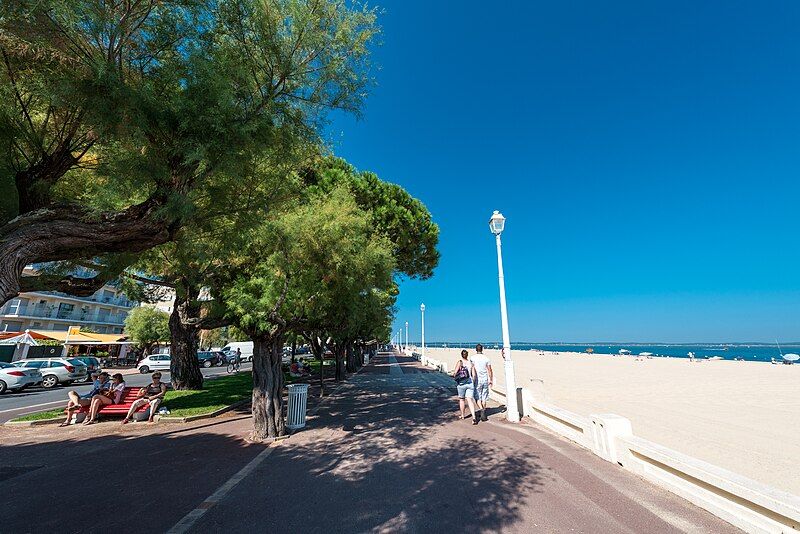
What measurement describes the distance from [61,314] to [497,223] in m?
64.3

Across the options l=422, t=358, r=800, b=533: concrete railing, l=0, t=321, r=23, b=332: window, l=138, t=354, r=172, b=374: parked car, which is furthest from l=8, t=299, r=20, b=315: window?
l=422, t=358, r=800, b=533: concrete railing

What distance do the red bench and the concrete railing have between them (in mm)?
11347

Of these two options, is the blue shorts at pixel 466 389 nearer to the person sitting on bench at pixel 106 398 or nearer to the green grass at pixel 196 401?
the green grass at pixel 196 401

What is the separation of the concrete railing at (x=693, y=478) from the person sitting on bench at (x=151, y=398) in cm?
1069

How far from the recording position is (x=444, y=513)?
434cm

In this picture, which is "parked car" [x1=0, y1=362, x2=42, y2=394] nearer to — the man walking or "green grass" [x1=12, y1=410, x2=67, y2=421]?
"green grass" [x1=12, y1=410, x2=67, y2=421]

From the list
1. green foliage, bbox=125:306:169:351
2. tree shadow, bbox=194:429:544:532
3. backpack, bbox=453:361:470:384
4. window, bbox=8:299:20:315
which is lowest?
tree shadow, bbox=194:429:544:532

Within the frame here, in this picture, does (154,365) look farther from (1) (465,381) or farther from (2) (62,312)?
(2) (62,312)

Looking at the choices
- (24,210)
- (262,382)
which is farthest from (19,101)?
(262,382)

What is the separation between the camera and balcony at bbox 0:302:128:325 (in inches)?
1730

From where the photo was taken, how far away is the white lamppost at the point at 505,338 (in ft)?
31.7

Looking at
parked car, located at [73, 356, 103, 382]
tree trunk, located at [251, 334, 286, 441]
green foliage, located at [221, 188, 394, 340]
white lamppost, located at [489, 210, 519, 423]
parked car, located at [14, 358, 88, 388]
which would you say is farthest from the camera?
parked car, located at [73, 356, 103, 382]

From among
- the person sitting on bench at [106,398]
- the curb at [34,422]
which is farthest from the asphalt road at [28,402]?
the person sitting on bench at [106,398]

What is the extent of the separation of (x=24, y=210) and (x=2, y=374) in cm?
1910
